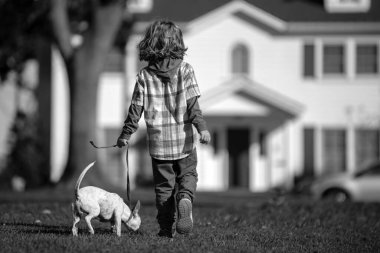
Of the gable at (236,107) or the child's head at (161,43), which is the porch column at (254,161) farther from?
the child's head at (161,43)

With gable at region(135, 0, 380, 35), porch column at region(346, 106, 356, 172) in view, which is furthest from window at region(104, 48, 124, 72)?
porch column at region(346, 106, 356, 172)

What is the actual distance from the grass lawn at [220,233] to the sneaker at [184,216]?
11 centimetres

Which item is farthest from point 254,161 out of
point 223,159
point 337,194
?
point 337,194

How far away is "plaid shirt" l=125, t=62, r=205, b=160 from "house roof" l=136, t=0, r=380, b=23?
71.4 feet

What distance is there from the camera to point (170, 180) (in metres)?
7.66

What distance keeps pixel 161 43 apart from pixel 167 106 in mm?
568

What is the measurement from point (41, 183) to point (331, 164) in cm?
1005

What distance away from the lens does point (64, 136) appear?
97.6 feet

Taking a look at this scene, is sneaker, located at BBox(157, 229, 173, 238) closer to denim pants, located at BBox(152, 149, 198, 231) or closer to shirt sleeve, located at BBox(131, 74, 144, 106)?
denim pants, located at BBox(152, 149, 198, 231)

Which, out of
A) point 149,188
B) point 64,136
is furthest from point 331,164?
point 64,136

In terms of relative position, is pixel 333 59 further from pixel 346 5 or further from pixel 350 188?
pixel 350 188

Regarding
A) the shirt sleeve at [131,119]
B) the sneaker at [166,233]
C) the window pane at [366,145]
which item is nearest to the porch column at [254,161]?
the window pane at [366,145]

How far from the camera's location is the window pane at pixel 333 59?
29172 mm

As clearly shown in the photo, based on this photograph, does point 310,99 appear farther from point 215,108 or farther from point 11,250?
point 11,250
